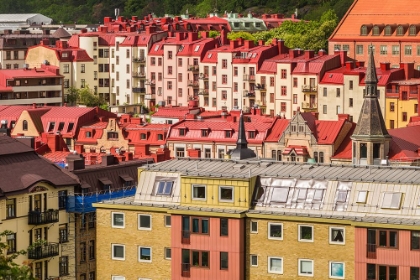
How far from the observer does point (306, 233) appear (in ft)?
212

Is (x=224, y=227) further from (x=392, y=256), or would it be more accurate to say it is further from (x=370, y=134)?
(x=370, y=134)

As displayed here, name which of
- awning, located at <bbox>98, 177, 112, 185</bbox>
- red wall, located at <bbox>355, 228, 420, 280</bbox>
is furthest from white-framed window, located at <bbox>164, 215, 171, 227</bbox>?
awning, located at <bbox>98, 177, 112, 185</bbox>

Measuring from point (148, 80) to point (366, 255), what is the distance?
4553 inches

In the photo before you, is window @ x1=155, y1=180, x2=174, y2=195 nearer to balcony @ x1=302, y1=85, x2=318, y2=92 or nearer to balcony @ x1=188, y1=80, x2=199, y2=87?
balcony @ x1=302, y1=85, x2=318, y2=92

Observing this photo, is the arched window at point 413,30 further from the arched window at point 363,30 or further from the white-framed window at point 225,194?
the white-framed window at point 225,194

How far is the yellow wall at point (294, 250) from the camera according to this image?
63.7m

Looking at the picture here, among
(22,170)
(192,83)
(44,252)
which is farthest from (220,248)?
(192,83)

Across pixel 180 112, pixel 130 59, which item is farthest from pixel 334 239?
pixel 130 59

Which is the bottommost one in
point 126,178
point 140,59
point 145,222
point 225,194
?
point 126,178

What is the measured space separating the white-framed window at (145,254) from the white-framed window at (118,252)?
0.89m

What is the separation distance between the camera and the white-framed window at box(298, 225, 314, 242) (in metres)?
64.4

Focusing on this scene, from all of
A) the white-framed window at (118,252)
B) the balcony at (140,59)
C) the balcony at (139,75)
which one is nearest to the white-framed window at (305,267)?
the white-framed window at (118,252)

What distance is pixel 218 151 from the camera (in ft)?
417

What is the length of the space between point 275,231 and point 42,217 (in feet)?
53.7
